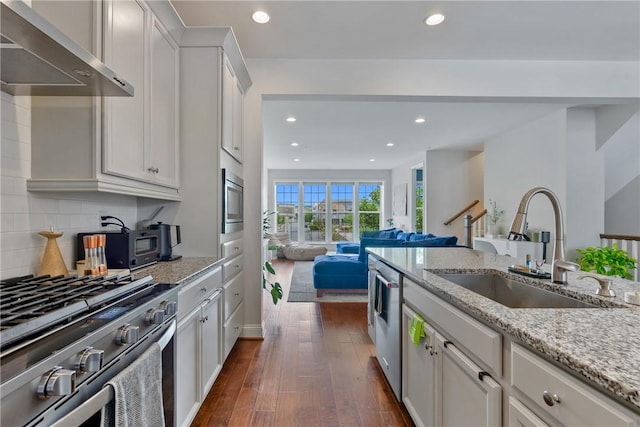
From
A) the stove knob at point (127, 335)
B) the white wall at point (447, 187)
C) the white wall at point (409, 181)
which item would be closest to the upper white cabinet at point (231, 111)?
the stove knob at point (127, 335)

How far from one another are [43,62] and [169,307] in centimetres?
105

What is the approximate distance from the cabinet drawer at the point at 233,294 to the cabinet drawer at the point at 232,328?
0.06 m

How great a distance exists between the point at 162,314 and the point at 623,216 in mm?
6430

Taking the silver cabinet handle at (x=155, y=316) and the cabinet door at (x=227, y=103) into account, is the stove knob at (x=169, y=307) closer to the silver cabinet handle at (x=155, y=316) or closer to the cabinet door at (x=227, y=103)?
the silver cabinet handle at (x=155, y=316)

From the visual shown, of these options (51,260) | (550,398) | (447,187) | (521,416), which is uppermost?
(447,187)

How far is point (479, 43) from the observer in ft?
9.00

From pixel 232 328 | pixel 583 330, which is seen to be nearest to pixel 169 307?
pixel 232 328

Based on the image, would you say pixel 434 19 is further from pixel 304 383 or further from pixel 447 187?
pixel 447 187

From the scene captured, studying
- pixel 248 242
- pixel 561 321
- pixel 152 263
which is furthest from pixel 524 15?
pixel 152 263

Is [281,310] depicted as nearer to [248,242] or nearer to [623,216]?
[248,242]

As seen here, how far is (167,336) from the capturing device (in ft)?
4.23

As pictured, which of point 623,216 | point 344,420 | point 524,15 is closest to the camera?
point 344,420

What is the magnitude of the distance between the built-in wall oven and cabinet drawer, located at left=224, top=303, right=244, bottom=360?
3.22 feet

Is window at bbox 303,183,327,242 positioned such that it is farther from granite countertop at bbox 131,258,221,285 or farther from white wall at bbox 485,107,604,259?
granite countertop at bbox 131,258,221,285
